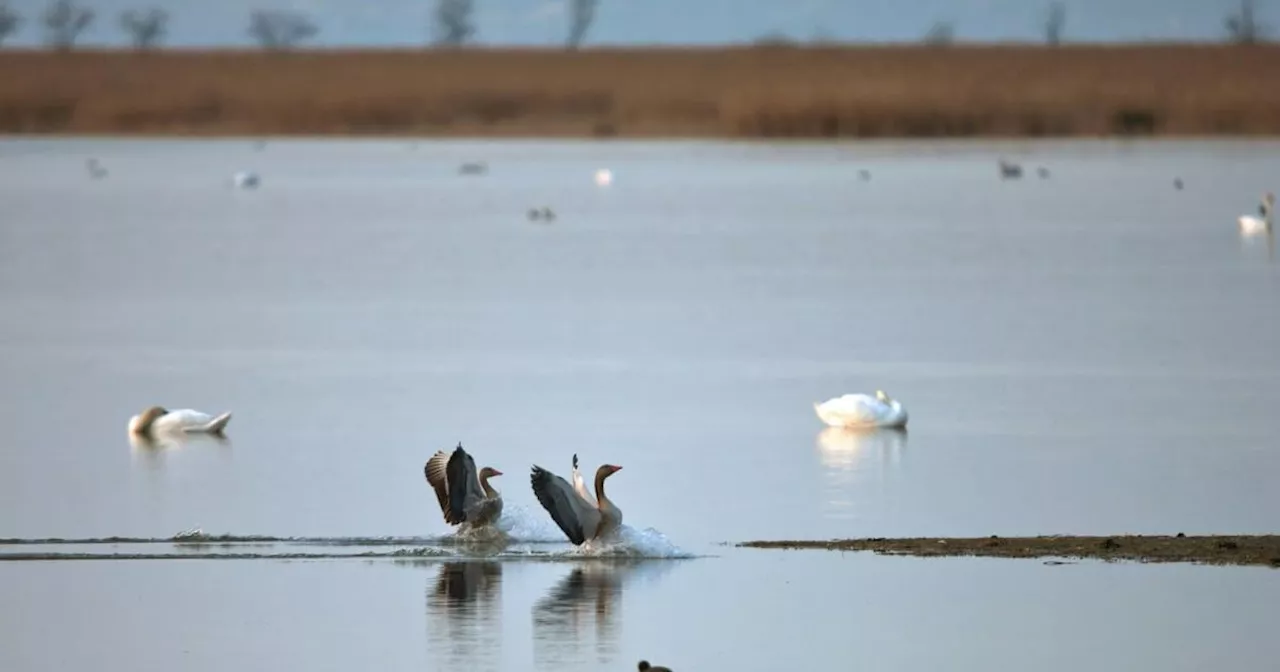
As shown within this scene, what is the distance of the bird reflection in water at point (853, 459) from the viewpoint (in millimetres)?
12672

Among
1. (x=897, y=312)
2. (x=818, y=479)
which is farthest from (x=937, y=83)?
(x=818, y=479)

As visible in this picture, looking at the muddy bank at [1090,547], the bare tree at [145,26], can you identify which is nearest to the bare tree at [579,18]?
the bare tree at [145,26]

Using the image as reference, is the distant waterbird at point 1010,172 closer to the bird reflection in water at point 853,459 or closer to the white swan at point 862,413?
the white swan at point 862,413

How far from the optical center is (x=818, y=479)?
13203 millimetres

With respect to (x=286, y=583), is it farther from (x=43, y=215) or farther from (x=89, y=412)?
(x=43, y=215)

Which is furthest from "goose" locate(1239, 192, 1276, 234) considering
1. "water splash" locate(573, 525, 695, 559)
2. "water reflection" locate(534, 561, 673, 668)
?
"water reflection" locate(534, 561, 673, 668)

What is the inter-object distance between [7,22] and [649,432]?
125064 mm

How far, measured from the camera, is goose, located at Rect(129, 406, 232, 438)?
14.9m

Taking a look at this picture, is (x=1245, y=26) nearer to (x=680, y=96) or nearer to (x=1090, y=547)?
(x=680, y=96)

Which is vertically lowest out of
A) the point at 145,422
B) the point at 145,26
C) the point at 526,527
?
the point at 526,527

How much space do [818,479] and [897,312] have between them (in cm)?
1009

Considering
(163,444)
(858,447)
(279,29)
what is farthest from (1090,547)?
(279,29)

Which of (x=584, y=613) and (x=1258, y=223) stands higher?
(x=1258, y=223)

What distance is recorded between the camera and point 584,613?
9766 millimetres
